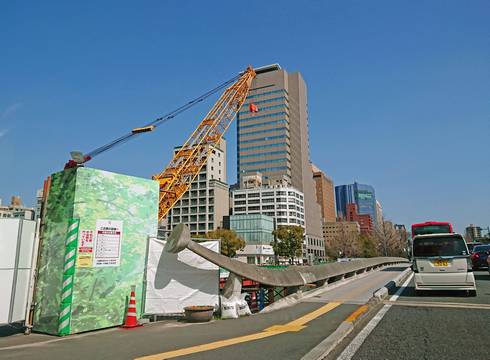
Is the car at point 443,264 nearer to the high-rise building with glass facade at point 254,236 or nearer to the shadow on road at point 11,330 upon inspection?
the shadow on road at point 11,330

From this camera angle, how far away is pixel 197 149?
5953 centimetres

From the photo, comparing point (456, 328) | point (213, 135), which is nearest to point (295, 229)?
point (213, 135)

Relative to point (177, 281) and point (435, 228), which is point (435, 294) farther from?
point (435, 228)

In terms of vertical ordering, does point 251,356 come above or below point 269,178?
below

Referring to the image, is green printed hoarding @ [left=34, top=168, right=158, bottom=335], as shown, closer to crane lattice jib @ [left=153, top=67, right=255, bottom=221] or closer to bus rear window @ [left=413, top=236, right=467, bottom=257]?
bus rear window @ [left=413, top=236, right=467, bottom=257]

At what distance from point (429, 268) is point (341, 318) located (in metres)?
5.99

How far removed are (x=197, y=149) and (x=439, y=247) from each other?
166ft

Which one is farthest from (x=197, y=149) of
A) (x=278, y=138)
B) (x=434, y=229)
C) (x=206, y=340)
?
(x=278, y=138)

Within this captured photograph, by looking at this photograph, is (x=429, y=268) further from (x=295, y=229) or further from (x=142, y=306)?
(x=295, y=229)

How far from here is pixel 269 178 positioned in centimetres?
14200

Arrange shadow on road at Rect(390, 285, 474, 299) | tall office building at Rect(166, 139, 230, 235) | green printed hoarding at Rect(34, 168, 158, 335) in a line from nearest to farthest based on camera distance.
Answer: green printed hoarding at Rect(34, 168, 158, 335), shadow on road at Rect(390, 285, 474, 299), tall office building at Rect(166, 139, 230, 235)

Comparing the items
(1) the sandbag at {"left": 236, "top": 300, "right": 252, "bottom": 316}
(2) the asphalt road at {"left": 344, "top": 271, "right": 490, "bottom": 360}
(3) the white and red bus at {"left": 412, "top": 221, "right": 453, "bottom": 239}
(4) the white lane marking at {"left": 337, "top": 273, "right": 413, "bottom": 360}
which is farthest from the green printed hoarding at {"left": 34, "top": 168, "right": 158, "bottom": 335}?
(3) the white and red bus at {"left": 412, "top": 221, "right": 453, "bottom": 239}

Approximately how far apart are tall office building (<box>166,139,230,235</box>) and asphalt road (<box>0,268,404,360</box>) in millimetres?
102310

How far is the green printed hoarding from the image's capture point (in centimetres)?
776
